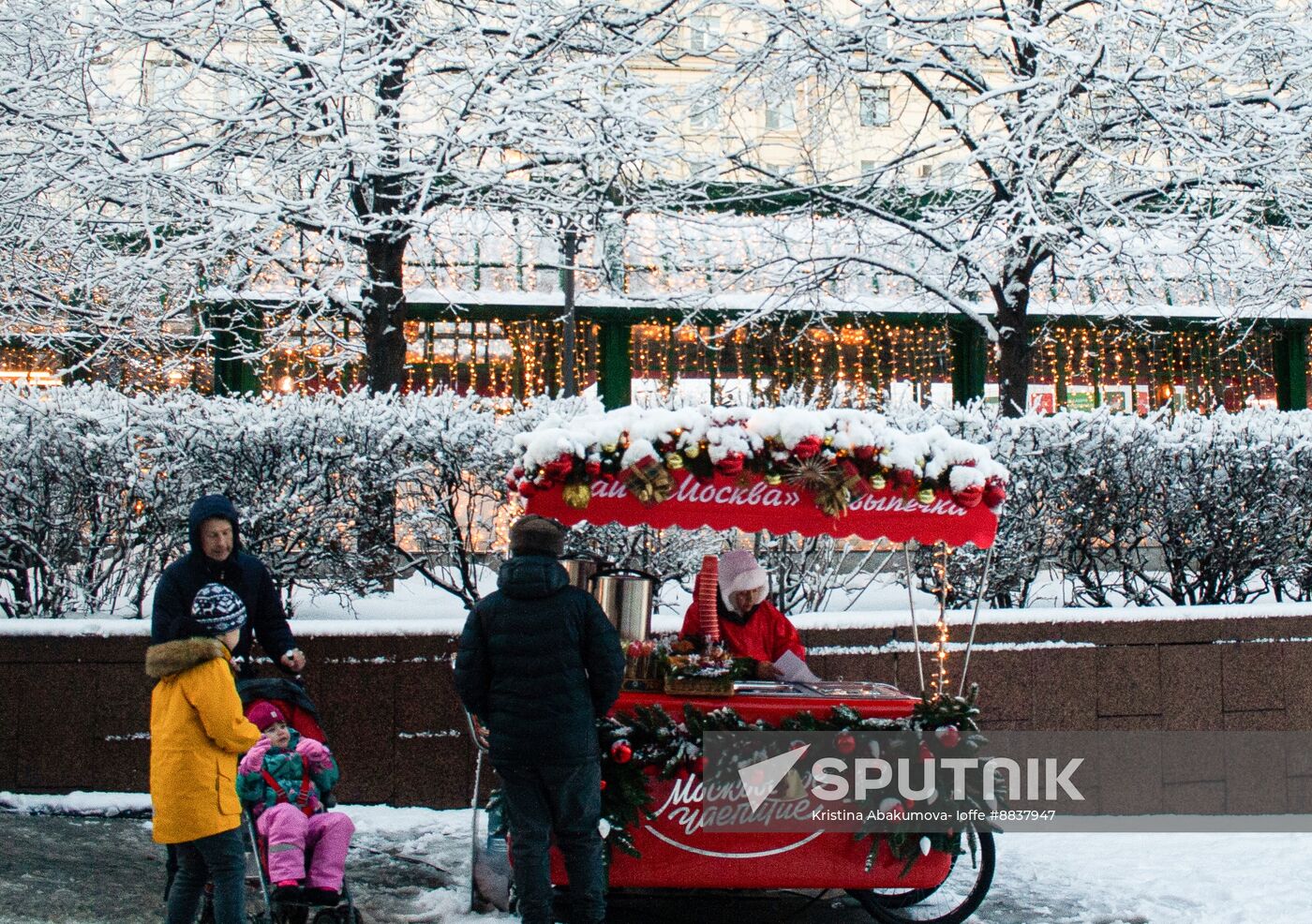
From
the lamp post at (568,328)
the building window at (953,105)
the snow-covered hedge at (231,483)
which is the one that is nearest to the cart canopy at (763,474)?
the snow-covered hedge at (231,483)

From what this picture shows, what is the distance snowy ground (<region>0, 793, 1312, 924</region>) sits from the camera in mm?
5973

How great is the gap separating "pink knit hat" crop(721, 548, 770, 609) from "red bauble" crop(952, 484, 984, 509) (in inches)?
56.6

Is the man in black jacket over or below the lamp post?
below

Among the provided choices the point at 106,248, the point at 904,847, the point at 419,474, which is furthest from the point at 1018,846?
the point at 106,248

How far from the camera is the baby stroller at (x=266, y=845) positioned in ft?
16.7

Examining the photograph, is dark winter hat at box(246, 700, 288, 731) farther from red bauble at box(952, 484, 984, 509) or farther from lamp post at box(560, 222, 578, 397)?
lamp post at box(560, 222, 578, 397)

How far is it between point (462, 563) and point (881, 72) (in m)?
6.74

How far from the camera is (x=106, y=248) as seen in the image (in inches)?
512

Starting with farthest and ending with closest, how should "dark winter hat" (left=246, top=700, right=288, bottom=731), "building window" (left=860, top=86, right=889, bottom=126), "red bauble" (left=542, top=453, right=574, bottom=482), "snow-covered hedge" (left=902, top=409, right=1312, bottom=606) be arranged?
"building window" (left=860, top=86, right=889, bottom=126), "snow-covered hedge" (left=902, top=409, right=1312, bottom=606), "red bauble" (left=542, top=453, right=574, bottom=482), "dark winter hat" (left=246, top=700, right=288, bottom=731)

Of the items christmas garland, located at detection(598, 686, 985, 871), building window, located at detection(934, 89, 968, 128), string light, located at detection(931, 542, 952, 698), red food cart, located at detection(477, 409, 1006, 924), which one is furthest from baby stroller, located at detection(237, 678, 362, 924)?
building window, located at detection(934, 89, 968, 128)

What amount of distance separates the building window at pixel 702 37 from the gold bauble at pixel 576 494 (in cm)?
784

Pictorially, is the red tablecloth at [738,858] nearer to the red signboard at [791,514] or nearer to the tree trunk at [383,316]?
the red signboard at [791,514]

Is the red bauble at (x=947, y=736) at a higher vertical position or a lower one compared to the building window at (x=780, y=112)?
lower

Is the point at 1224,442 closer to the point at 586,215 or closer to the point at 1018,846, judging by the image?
the point at 1018,846
